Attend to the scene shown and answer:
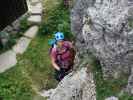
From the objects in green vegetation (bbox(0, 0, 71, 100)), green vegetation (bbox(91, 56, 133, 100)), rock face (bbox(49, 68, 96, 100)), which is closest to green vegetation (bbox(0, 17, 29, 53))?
green vegetation (bbox(0, 0, 71, 100))

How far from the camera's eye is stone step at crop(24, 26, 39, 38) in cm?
1257

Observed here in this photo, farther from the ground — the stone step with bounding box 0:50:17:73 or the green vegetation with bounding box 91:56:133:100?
the green vegetation with bounding box 91:56:133:100

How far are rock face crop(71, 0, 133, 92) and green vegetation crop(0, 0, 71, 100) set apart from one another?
2535 mm

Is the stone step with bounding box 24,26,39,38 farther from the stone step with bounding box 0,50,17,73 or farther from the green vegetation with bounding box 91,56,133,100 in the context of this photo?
the green vegetation with bounding box 91,56,133,100

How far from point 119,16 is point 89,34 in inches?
33.8

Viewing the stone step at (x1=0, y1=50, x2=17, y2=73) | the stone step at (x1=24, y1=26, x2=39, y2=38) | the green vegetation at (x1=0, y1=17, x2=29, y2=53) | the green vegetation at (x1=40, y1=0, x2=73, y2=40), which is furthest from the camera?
the stone step at (x1=24, y1=26, x2=39, y2=38)

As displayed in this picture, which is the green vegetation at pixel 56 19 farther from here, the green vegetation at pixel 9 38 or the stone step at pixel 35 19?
the green vegetation at pixel 9 38

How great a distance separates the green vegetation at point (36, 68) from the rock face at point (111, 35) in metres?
2.53

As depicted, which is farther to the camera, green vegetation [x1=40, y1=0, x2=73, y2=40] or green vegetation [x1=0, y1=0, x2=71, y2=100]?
green vegetation [x1=40, y1=0, x2=73, y2=40]

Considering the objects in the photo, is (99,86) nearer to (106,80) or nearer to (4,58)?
(106,80)

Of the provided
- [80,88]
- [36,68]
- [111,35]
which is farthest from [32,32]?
[111,35]

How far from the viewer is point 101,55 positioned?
7527mm

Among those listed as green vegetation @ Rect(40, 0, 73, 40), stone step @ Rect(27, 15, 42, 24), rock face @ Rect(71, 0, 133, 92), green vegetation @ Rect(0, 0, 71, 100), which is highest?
rock face @ Rect(71, 0, 133, 92)

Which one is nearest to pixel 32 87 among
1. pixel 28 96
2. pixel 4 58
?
pixel 28 96
